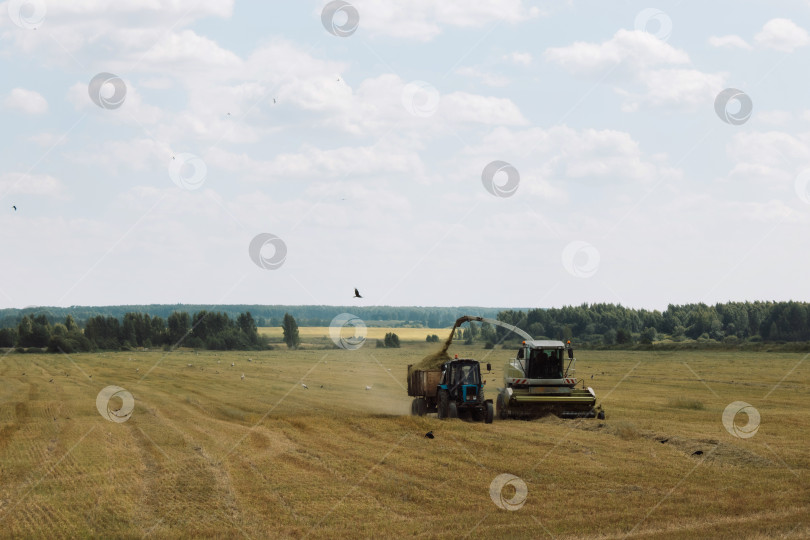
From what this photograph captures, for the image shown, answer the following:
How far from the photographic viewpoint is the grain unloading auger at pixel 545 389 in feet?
113

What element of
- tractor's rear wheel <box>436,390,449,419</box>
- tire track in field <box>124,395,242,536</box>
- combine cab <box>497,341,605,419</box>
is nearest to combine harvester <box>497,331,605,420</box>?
combine cab <box>497,341,605,419</box>

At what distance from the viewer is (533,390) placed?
34875 millimetres

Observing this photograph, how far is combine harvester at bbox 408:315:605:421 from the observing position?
112 ft

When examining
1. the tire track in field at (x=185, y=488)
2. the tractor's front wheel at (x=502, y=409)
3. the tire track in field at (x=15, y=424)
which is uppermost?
the tractor's front wheel at (x=502, y=409)

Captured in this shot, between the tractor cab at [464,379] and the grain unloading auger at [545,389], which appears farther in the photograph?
the grain unloading auger at [545,389]

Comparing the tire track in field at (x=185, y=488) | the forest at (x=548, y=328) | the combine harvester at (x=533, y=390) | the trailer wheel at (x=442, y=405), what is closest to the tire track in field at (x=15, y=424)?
the tire track in field at (x=185, y=488)

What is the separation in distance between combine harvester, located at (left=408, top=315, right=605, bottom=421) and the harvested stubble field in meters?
0.98

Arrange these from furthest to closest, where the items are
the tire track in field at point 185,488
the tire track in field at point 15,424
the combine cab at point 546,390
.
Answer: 1. the combine cab at point 546,390
2. the tire track in field at point 15,424
3. the tire track in field at point 185,488

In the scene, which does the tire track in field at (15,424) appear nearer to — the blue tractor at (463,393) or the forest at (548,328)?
the blue tractor at (463,393)

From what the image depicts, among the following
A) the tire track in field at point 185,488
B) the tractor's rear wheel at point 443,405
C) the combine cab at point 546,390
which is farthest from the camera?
the combine cab at point 546,390

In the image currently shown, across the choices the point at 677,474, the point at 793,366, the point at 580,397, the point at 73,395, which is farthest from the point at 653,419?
the point at 793,366

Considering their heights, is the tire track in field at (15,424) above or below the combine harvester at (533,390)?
below

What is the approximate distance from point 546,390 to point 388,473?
47.2 ft

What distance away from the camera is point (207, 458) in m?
24.9
